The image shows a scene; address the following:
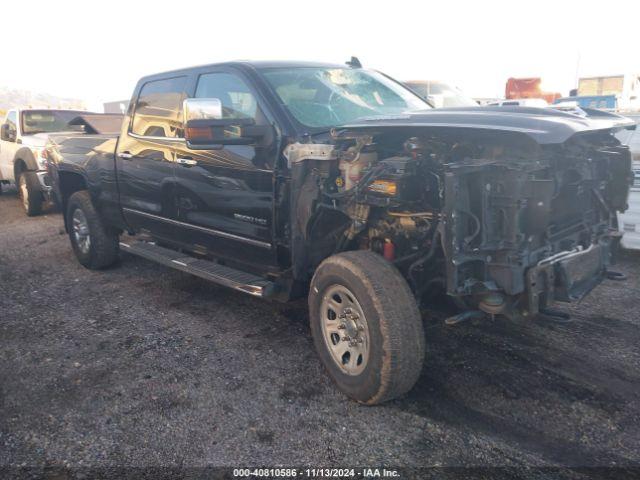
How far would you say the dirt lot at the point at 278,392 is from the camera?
2736 mm

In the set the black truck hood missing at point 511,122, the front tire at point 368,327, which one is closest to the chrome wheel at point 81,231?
the front tire at point 368,327

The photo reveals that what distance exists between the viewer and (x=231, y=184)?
3951mm

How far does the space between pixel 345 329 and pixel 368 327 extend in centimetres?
27

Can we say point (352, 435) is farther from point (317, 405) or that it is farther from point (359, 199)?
point (359, 199)

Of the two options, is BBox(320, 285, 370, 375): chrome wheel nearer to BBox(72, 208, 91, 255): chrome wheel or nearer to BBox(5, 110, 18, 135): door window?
BBox(72, 208, 91, 255): chrome wheel

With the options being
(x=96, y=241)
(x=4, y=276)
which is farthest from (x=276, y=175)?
(x=4, y=276)

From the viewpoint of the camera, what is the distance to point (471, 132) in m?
2.83

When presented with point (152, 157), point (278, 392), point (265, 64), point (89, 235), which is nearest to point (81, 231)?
point (89, 235)

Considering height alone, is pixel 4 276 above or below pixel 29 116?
below

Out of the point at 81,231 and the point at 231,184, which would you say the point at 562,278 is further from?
the point at 81,231

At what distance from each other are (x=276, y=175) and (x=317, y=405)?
1517mm

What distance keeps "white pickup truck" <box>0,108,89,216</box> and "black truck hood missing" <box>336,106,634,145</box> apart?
747cm

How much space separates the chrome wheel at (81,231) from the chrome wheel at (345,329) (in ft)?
12.0

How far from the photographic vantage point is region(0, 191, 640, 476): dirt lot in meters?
2.74
